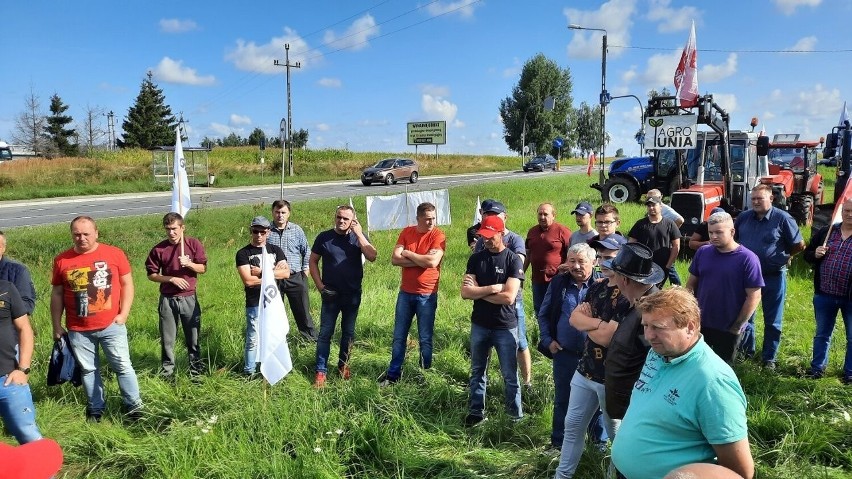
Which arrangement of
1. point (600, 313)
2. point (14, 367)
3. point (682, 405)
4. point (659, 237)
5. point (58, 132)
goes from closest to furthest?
point (682, 405) < point (600, 313) < point (14, 367) < point (659, 237) < point (58, 132)

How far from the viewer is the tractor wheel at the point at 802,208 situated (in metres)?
13.3

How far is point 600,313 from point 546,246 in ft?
8.40

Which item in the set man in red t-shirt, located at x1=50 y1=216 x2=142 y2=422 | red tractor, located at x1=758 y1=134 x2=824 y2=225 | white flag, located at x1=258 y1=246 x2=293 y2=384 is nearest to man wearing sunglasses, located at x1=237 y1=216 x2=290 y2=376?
white flag, located at x1=258 y1=246 x2=293 y2=384

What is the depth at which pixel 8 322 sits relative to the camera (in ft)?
11.5

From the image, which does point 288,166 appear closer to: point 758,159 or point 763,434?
point 758,159

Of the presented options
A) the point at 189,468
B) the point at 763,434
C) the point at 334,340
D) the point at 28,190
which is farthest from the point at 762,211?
the point at 28,190

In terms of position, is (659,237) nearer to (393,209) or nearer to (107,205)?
(393,209)

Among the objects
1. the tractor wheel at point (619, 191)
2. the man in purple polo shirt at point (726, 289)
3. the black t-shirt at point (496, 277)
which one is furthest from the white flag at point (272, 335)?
the tractor wheel at point (619, 191)

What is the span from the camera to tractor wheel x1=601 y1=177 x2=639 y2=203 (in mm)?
17062

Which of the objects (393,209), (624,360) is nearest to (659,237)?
(624,360)

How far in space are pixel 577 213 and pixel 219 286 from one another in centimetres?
556

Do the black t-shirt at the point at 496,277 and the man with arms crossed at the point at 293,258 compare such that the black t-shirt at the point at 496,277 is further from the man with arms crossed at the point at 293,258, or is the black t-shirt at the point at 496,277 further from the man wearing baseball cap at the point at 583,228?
the man with arms crossed at the point at 293,258

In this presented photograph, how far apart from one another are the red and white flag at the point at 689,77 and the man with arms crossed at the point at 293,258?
23.6 ft

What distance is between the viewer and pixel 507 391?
13.8 feet
